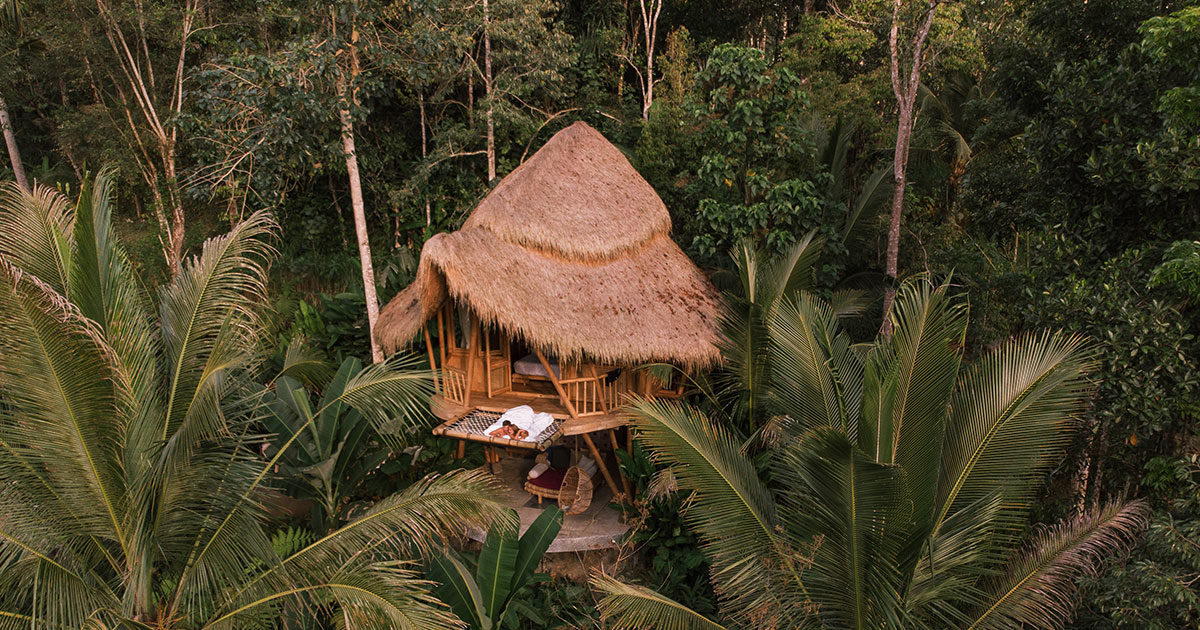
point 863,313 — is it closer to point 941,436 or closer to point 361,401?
point 941,436

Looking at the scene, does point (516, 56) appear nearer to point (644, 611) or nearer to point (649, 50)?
point (649, 50)

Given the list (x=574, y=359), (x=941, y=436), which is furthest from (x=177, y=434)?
(x=941, y=436)

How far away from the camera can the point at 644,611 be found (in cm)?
566

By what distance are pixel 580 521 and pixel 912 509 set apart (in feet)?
16.9

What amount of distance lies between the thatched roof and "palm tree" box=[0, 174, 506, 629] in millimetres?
2970

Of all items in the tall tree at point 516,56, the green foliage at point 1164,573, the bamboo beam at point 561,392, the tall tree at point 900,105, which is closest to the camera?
the green foliage at point 1164,573

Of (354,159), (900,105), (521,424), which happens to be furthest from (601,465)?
(900,105)

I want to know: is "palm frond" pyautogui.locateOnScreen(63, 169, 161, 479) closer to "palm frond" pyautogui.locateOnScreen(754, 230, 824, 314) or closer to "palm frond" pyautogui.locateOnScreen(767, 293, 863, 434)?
"palm frond" pyautogui.locateOnScreen(767, 293, 863, 434)

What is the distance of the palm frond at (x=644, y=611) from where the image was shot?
5.59m

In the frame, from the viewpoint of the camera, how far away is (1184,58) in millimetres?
5770

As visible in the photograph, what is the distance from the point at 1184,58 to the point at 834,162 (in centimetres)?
745

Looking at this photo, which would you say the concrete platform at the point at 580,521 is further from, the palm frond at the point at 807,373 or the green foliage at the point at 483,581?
the palm frond at the point at 807,373

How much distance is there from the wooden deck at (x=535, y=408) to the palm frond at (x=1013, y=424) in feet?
13.2

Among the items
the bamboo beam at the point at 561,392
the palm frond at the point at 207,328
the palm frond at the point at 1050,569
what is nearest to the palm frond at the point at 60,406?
the palm frond at the point at 207,328
